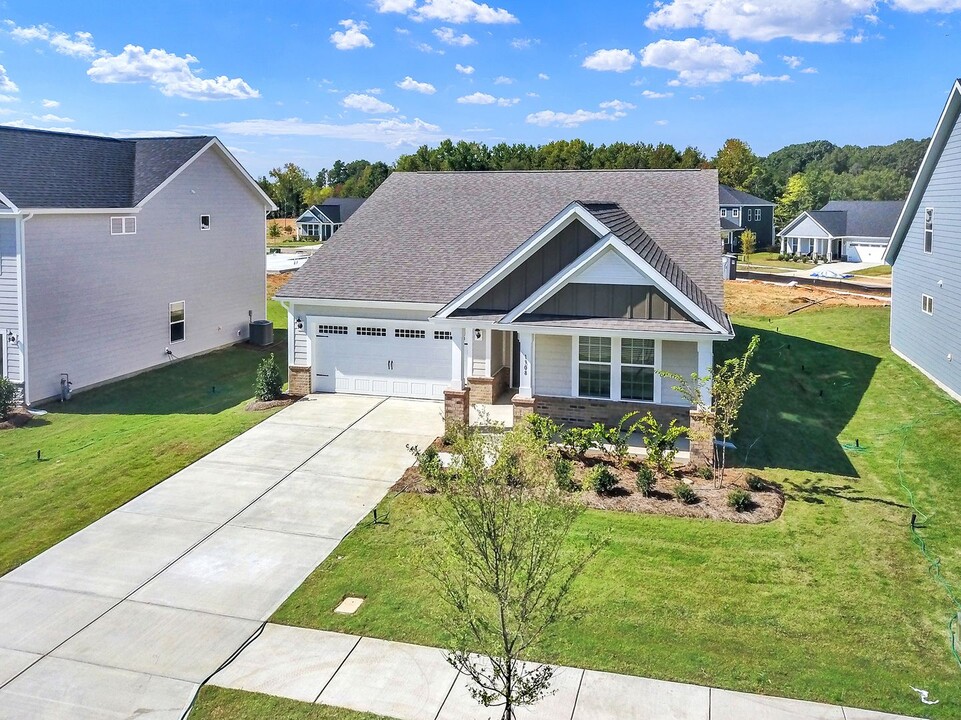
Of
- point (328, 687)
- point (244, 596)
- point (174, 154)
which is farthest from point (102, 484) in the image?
point (174, 154)

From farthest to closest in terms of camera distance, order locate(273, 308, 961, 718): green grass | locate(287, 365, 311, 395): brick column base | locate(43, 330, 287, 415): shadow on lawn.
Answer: locate(287, 365, 311, 395): brick column base
locate(43, 330, 287, 415): shadow on lawn
locate(273, 308, 961, 718): green grass

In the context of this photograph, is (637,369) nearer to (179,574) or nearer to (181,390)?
(179,574)

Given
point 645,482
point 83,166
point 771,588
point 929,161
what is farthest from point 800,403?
point 83,166

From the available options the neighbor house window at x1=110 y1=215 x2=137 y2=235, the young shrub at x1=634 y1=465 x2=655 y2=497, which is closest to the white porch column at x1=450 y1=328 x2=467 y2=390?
the young shrub at x1=634 y1=465 x2=655 y2=497

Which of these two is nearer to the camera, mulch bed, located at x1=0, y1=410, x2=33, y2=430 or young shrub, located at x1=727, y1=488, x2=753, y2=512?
young shrub, located at x1=727, y1=488, x2=753, y2=512

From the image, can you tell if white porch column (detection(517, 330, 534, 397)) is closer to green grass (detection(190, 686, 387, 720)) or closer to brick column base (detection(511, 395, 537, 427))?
brick column base (detection(511, 395, 537, 427))

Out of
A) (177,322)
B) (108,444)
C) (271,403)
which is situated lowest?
(108,444)
